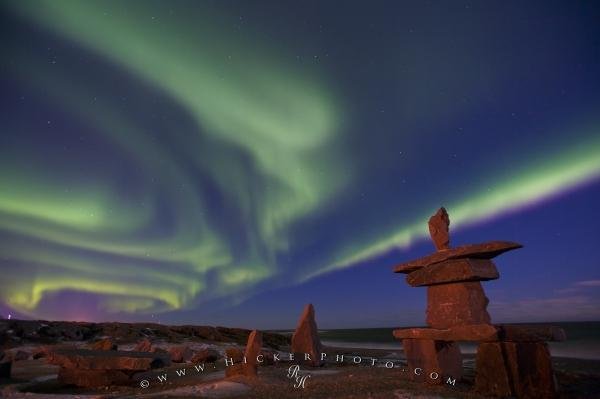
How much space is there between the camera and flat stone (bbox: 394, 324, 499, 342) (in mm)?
8843

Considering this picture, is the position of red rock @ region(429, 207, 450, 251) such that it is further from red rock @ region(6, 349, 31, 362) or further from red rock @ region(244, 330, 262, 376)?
red rock @ region(6, 349, 31, 362)

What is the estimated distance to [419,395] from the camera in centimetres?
863

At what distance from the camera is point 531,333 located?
873cm

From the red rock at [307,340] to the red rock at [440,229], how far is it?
26.3 feet

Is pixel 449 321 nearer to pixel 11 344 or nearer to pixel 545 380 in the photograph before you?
pixel 545 380

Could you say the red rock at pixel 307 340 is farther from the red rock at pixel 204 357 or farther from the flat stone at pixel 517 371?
the flat stone at pixel 517 371

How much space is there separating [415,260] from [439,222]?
126 cm

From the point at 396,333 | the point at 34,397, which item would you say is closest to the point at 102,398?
the point at 34,397

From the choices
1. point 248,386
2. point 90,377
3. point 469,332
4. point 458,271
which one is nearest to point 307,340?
point 248,386

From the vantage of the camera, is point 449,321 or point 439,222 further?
point 439,222

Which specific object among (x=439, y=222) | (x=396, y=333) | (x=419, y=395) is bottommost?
(x=419, y=395)

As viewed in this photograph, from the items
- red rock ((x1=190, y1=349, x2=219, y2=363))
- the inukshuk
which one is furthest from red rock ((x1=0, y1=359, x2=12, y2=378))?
the inukshuk

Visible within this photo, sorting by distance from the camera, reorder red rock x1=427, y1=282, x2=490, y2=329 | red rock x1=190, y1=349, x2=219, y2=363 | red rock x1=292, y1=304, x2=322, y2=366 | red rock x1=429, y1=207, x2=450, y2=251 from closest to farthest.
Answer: red rock x1=427, y1=282, x2=490, y2=329
red rock x1=429, y1=207, x2=450, y2=251
red rock x1=292, y1=304, x2=322, y2=366
red rock x1=190, y1=349, x2=219, y2=363

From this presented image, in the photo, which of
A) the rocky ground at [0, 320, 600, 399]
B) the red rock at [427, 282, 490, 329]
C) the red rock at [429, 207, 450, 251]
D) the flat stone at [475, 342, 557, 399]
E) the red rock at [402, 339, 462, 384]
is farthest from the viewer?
the red rock at [429, 207, 450, 251]
